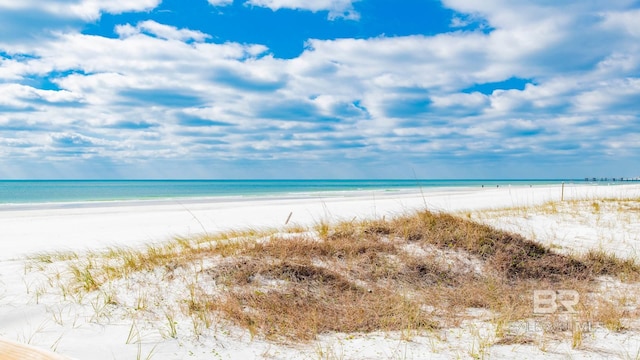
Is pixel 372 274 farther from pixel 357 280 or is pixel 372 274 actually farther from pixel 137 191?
pixel 137 191

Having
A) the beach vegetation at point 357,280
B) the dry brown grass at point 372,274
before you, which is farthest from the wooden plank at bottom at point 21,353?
the dry brown grass at point 372,274

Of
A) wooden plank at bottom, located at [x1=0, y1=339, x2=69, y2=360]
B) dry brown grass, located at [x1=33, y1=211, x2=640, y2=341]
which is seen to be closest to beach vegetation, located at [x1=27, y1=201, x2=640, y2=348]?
dry brown grass, located at [x1=33, y1=211, x2=640, y2=341]

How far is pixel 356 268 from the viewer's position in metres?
6.53

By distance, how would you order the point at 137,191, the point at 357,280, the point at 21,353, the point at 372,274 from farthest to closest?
the point at 137,191 < the point at 372,274 < the point at 357,280 < the point at 21,353

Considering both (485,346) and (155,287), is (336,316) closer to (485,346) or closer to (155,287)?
(485,346)

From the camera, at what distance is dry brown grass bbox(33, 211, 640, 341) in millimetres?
4934

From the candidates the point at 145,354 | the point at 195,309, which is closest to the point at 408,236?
the point at 195,309

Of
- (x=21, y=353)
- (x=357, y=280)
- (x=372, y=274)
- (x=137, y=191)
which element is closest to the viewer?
(x=21, y=353)

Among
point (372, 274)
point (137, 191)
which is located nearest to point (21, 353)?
point (372, 274)

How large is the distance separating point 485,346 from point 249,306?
2414mm

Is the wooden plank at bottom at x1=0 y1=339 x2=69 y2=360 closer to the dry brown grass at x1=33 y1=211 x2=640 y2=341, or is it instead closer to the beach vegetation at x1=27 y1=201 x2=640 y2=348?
the beach vegetation at x1=27 y1=201 x2=640 y2=348

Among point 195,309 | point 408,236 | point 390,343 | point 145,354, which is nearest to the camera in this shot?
point 145,354

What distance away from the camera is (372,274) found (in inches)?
253

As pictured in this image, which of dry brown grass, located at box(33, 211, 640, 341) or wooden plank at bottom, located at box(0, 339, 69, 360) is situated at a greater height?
wooden plank at bottom, located at box(0, 339, 69, 360)
